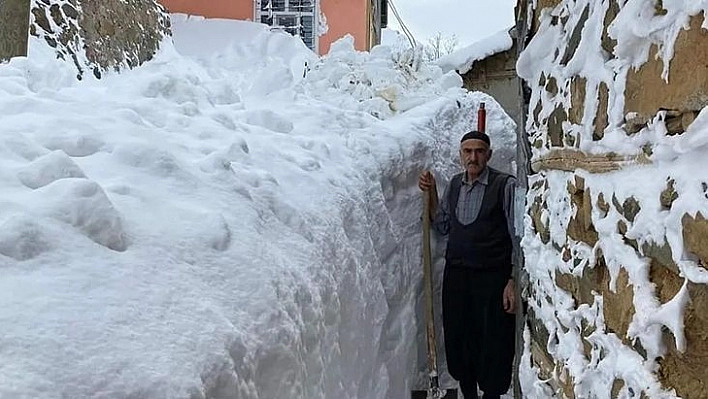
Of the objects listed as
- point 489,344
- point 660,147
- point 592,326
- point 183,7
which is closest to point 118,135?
point 592,326

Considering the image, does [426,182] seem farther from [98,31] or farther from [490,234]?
[98,31]

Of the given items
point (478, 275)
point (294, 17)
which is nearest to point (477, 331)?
point (478, 275)

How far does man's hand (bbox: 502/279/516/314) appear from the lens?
11.7ft

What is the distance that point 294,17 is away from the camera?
441 inches

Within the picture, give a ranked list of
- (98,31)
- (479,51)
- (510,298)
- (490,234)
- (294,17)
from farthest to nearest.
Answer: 1. (294,17)
2. (479,51)
3. (98,31)
4. (490,234)
5. (510,298)

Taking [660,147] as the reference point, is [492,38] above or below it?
above

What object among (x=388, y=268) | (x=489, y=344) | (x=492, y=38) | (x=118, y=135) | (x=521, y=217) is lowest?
(x=489, y=344)

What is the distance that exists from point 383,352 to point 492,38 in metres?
7.33

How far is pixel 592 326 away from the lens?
5.27 feet

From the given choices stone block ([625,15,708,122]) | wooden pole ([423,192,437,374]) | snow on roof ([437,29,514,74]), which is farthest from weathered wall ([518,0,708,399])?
snow on roof ([437,29,514,74])

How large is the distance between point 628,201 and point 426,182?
115 inches

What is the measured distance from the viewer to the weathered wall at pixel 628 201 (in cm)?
100

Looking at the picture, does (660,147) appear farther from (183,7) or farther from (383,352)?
(183,7)

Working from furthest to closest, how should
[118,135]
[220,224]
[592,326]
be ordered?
[118,135] → [220,224] → [592,326]
